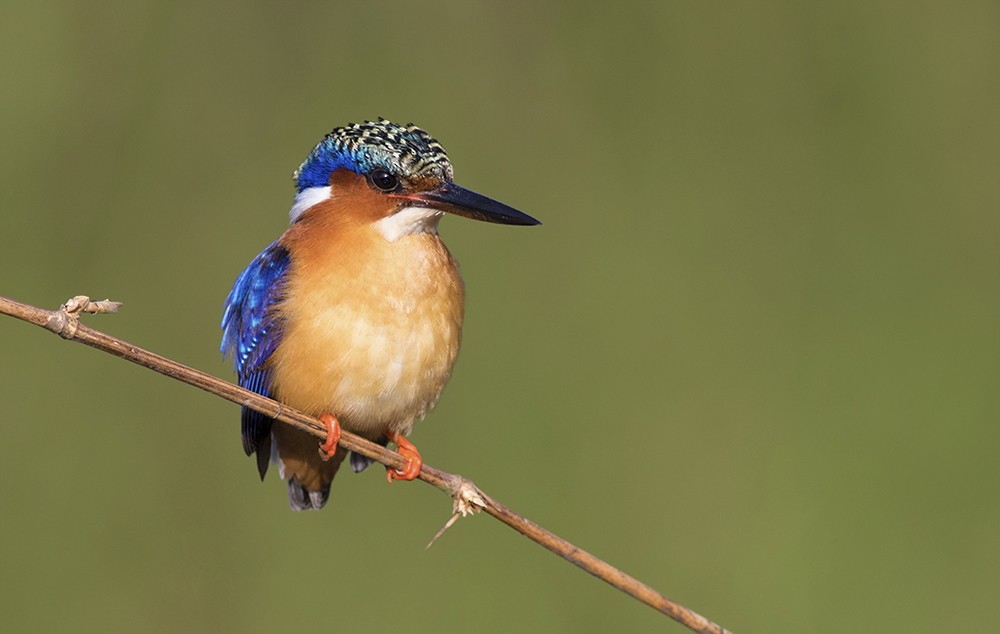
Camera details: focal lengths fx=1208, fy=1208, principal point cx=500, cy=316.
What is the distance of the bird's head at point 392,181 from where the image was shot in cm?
263

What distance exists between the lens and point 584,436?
385 centimetres

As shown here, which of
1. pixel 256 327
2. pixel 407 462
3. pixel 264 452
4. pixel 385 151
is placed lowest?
pixel 264 452

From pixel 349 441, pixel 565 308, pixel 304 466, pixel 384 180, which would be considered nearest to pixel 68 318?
pixel 349 441

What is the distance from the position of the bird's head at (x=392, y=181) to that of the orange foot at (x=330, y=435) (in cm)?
43

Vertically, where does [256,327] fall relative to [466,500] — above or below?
above

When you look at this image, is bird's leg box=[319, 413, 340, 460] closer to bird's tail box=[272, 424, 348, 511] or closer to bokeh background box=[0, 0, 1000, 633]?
bird's tail box=[272, 424, 348, 511]

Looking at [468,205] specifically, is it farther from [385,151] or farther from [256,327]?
[256,327]

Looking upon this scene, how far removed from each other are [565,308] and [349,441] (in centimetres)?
174

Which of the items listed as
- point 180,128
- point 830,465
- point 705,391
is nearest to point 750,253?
point 705,391

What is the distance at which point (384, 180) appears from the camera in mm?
2686

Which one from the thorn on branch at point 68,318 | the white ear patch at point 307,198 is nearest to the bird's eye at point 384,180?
the white ear patch at point 307,198

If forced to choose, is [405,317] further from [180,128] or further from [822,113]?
[822,113]

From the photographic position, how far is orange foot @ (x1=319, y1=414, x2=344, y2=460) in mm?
2625

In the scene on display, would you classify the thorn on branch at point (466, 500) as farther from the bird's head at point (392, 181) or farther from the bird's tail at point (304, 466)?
the bird's tail at point (304, 466)
